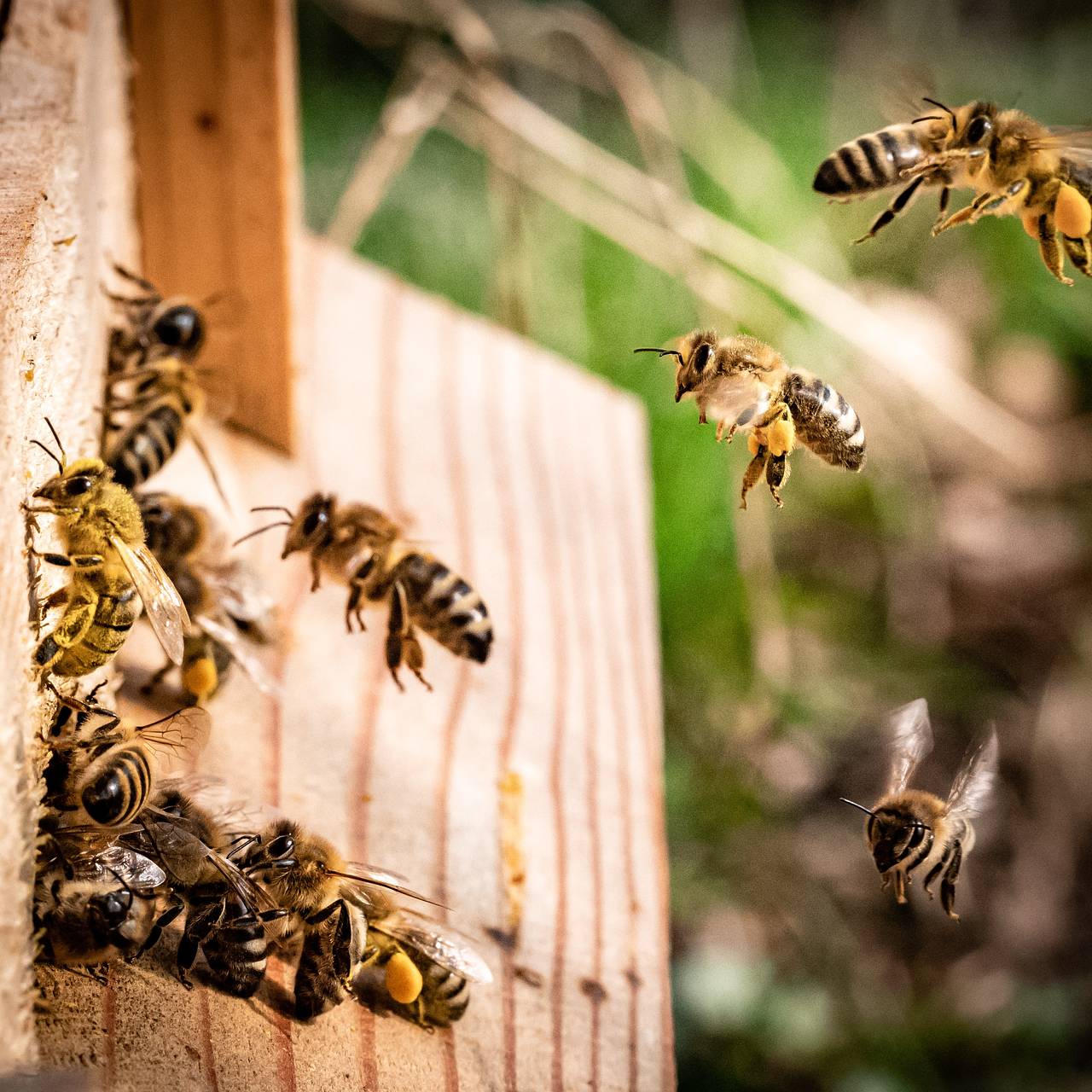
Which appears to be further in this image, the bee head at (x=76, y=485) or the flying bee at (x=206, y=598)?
the flying bee at (x=206, y=598)

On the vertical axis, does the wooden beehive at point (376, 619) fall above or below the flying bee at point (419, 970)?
above

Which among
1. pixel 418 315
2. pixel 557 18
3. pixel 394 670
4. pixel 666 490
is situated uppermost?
pixel 557 18

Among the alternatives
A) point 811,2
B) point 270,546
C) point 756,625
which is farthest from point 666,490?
point 811,2

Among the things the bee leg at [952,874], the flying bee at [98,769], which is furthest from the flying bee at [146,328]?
the bee leg at [952,874]

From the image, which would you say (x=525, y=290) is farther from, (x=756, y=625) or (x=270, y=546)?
(x=270, y=546)

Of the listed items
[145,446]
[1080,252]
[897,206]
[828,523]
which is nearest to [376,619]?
[145,446]

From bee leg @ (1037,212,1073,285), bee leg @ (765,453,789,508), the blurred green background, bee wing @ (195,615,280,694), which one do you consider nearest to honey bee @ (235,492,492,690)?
bee wing @ (195,615,280,694)

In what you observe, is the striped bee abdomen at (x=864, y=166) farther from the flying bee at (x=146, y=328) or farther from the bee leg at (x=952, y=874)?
the flying bee at (x=146, y=328)
